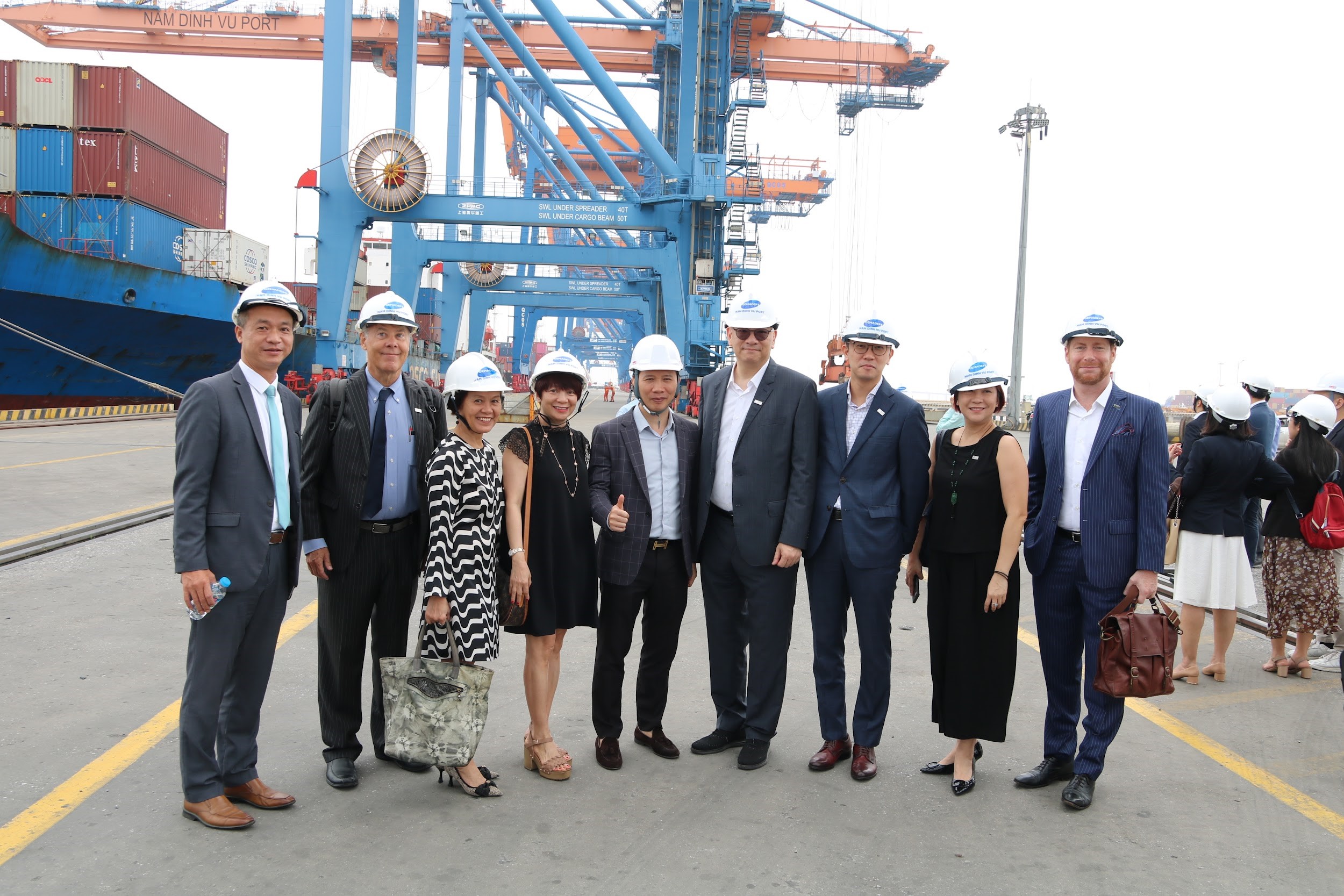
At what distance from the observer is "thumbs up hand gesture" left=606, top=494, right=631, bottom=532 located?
3799 millimetres

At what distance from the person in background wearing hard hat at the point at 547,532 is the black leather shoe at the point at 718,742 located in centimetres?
60

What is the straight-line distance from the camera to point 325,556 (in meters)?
3.57

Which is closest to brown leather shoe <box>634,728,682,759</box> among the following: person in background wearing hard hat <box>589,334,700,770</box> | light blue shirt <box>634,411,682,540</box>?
person in background wearing hard hat <box>589,334,700,770</box>

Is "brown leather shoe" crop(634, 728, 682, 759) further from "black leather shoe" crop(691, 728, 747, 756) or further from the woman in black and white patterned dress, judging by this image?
the woman in black and white patterned dress

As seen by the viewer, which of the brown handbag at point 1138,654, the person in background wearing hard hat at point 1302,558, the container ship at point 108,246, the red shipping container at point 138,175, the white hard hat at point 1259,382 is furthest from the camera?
the red shipping container at point 138,175

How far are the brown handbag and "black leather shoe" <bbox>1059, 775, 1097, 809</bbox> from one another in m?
0.38

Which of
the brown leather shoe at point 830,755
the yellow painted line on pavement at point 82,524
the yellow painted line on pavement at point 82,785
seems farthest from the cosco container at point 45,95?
the brown leather shoe at point 830,755

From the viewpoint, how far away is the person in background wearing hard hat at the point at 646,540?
3.93 meters

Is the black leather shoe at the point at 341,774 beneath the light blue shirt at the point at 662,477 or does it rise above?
beneath

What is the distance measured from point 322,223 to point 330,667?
23.5 metres

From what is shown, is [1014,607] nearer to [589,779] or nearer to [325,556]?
[589,779]

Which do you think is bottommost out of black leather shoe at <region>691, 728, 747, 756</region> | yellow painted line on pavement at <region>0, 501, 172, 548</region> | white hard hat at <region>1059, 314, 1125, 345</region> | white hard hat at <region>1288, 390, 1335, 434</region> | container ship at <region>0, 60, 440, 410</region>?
black leather shoe at <region>691, 728, 747, 756</region>

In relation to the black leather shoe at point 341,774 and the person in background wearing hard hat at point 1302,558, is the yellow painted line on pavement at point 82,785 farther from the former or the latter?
the person in background wearing hard hat at point 1302,558

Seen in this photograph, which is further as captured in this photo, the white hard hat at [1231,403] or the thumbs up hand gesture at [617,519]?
the white hard hat at [1231,403]
